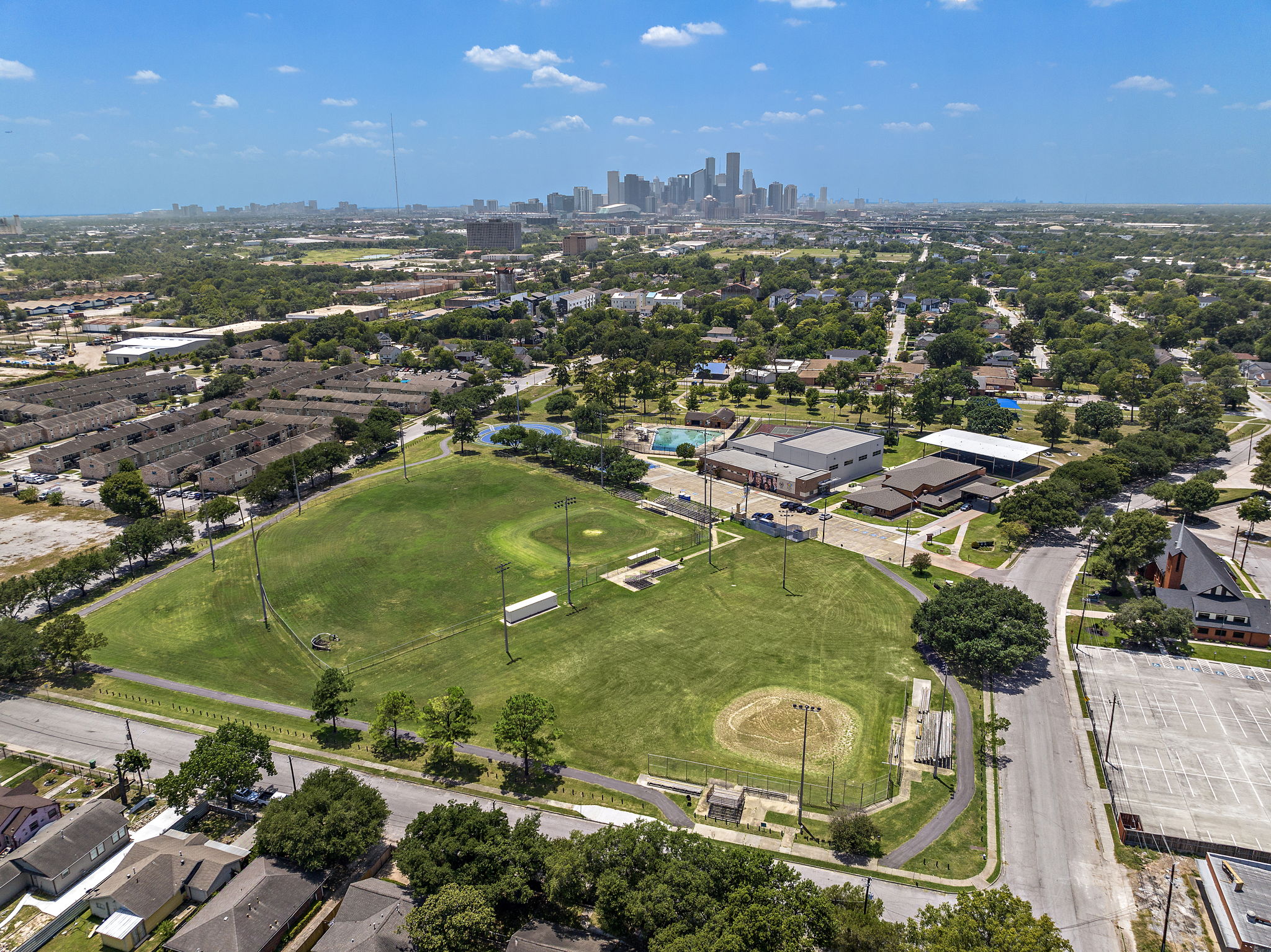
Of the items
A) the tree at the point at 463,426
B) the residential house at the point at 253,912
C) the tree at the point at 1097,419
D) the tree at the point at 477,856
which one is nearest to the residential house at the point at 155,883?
the residential house at the point at 253,912

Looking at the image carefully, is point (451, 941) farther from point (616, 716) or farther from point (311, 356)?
point (311, 356)

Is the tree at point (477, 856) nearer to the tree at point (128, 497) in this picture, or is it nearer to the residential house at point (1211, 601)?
the residential house at point (1211, 601)

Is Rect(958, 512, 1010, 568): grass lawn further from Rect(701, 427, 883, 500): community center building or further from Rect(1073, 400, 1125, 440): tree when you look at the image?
Rect(1073, 400, 1125, 440): tree

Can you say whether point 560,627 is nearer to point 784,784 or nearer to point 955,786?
point 784,784

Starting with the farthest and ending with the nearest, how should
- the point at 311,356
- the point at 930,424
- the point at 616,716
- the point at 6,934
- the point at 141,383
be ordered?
the point at 311,356, the point at 141,383, the point at 930,424, the point at 616,716, the point at 6,934

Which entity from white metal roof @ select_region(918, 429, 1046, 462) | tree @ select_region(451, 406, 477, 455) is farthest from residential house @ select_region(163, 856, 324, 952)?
white metal roof @ select_region(918, 429, 1046, 462)

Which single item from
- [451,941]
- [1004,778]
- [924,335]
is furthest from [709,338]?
[451,941]

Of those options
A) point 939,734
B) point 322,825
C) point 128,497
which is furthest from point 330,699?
point 128,497
